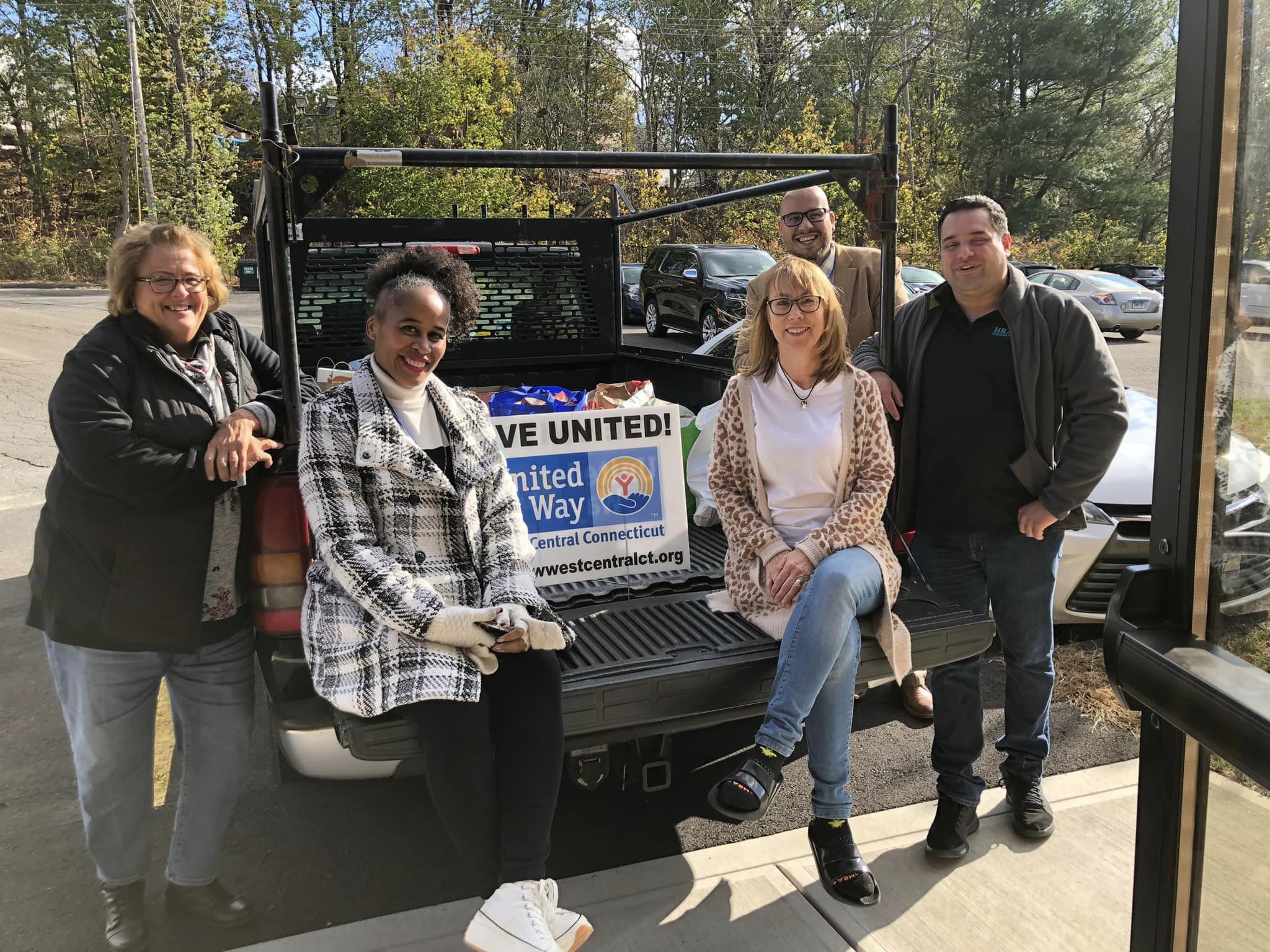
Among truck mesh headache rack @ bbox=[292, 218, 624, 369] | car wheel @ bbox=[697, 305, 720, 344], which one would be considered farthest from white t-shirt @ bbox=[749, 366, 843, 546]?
car wheel @ bbox=[697, 305, 720, 344]

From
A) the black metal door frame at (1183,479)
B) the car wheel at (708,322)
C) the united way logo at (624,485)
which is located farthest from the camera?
the car wheel at (708,322)

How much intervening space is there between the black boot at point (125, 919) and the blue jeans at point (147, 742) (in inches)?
1.2

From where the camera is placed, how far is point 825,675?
8.35ft

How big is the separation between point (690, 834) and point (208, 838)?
1510 millimetres

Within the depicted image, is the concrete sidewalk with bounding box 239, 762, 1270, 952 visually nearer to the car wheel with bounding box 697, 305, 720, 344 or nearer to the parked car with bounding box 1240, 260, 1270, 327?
the parked car with bounding box 1240, 260, 1270, 327

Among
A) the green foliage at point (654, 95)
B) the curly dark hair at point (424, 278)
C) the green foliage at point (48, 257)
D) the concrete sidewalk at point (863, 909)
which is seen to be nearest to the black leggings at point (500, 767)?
the concrete sidewalk at point (863, 909)

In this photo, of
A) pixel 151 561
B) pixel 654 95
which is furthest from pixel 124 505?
pixel 654 95

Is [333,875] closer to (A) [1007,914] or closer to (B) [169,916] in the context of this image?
(B) [169,916]

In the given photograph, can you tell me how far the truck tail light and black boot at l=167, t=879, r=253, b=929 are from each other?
2.59ft

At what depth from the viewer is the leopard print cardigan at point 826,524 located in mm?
2762

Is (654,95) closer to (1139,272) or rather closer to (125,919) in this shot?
(1139,272)

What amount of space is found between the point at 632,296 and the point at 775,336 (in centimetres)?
1647

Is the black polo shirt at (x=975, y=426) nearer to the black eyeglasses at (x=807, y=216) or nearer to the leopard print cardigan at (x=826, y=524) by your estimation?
the leopard print cardigan at (x=826, y=524)

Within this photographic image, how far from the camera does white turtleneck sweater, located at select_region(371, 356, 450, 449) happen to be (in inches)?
105
